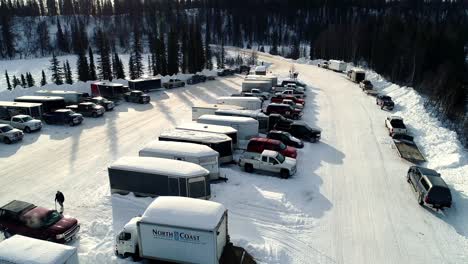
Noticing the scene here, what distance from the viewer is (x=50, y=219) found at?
49.0 feet

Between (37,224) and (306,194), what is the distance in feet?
46.3

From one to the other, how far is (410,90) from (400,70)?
19864 mm

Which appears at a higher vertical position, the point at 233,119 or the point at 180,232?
the point at 233,119

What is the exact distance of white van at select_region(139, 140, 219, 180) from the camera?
64.7ft

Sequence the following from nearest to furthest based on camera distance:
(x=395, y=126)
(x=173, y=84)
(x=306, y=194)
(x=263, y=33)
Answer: (x=306, y=194), (x=395, y=126), (x=173, y=84), (x=263, y=33)

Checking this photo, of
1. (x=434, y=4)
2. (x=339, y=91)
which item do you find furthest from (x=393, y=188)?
(x=434, y=4)

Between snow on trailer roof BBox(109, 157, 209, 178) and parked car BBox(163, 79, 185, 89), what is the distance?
35.7m

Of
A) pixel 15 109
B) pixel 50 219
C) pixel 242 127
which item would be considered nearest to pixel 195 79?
pixel 15 109

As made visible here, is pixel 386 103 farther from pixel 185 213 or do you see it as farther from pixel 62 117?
pixel 62 117

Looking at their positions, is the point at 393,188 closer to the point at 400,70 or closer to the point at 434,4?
the point at 400,70

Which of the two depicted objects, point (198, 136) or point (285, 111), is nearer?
point (198, 136)

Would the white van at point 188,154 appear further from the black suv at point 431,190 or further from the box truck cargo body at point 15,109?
the box truck cargo body at point 15,109

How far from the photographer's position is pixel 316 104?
43781 millimetres

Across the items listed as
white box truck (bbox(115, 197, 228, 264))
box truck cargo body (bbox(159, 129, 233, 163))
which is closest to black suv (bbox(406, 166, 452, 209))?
white box truck (bbox(115, 197, 228, 264))
